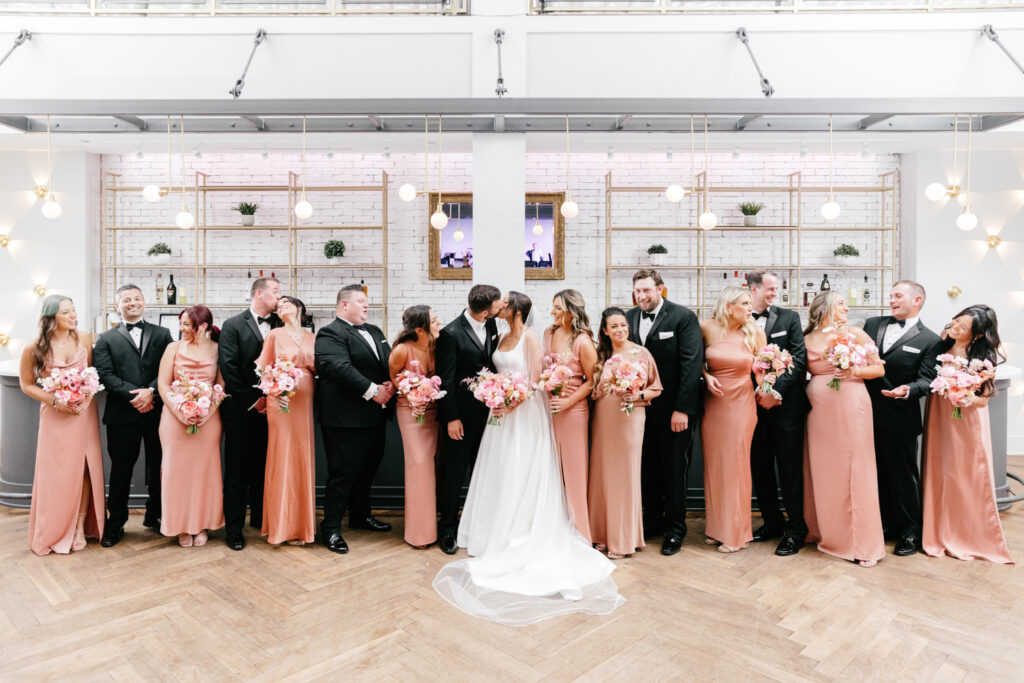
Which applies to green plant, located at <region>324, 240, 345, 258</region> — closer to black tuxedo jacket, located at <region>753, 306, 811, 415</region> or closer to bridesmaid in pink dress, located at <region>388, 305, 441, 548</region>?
bridesmaid in pink dress, located at <region>388, 305, 441, 548</region>

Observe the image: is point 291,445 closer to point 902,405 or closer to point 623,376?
point 623,376

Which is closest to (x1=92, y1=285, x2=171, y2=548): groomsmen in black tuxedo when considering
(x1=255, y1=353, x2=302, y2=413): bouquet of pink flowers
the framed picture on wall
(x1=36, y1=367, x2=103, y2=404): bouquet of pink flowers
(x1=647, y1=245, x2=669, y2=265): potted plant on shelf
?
(x1=36, y1=367, x2=103, y2=404): bouquet of pink flowers

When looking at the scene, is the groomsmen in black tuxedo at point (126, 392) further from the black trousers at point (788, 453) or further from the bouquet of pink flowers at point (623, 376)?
the black trousers at point (788, 453)

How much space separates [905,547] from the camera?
4148 mm

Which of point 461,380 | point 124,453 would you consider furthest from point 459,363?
point 124,453

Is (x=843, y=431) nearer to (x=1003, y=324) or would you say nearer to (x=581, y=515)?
(x=581, y=515)

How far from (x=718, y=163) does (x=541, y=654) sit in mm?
6684

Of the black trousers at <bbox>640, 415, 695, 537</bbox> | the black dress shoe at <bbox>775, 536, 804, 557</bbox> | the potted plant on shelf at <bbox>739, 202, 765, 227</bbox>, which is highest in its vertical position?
the potted plant on shelf at <bbox>739, 202, 765, 227</bbox>

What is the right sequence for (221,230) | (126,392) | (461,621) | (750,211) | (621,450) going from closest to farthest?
1. (461,621)
2. (621,450)
3. (126,392)
4. (750,211)
5. (221,230)

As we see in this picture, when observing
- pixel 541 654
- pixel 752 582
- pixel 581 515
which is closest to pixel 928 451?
pixel 752 582

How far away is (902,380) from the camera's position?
4.17 meters

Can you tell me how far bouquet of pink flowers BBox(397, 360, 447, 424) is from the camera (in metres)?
3.98

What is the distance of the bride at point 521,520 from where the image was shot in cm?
357

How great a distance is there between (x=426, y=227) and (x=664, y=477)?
4.85m
